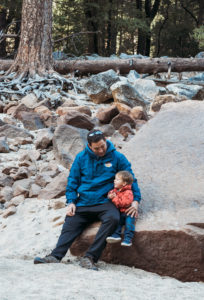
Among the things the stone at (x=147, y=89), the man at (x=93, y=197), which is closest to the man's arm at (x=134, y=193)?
the man at (x=93, y=197)

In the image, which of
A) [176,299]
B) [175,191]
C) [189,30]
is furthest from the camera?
[189,30]

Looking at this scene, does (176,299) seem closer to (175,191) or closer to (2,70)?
(175,191)

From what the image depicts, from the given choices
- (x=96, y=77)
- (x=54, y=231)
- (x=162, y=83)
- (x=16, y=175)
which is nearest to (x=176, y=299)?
(x=54, y=231)

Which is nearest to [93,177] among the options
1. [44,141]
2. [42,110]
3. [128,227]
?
[128,227]

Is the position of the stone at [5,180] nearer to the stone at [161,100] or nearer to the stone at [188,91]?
the stone at [161,100]

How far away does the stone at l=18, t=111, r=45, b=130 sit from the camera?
21.2 ft

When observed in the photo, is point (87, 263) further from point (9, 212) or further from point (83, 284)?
point (9, 212)

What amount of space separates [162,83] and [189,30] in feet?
33.9

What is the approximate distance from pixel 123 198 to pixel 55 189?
1419mm

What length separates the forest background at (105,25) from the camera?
572 inches

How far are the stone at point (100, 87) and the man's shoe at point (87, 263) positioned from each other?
5831 millimetres

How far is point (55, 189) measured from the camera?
417 centimetres

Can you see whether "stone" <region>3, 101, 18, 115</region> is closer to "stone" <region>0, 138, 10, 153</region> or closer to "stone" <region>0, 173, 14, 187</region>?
"stone" <region>0, 138, 10, 153</region>

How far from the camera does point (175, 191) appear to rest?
3178mm
